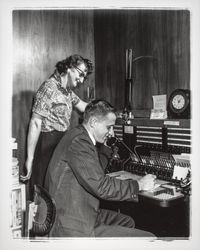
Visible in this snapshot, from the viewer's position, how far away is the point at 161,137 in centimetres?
307

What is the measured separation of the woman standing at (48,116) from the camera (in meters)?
3.18

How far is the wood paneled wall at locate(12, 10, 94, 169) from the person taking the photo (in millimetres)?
2795

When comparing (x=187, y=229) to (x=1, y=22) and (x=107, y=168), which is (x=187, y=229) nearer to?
(x=107, y=168)

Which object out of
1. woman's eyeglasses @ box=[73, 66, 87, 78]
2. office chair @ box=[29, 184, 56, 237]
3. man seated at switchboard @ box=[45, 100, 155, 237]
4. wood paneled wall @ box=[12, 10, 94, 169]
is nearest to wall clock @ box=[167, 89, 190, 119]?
man seated at switchboard @ box=[45, 100, 155, 237]

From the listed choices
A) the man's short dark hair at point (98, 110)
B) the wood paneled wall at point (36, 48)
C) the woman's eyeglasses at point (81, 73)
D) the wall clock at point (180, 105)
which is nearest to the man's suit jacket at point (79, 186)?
the man's short dark hair at point (98, 110)

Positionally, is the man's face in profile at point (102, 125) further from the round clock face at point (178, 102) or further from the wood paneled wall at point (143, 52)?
the wood paneled wall at point (143, 52)

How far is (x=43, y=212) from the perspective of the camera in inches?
85.9

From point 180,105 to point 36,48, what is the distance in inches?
56.5

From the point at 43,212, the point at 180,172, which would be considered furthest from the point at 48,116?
the point at 180,172

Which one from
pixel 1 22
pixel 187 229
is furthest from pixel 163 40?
pixel 187 229

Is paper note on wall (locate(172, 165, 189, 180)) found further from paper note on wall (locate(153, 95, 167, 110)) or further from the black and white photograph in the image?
paper note on wall (locate(153, 95, 167, 110))

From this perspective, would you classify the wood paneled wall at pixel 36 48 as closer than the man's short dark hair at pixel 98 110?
No

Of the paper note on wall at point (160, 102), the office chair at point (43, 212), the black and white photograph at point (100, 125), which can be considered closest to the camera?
the office chair at point (43, 212)

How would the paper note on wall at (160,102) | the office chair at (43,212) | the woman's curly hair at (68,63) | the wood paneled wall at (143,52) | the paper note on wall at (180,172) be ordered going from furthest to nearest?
the woman's curly hair at (68,63) < the paper note on wall at (160,102) < the wood paneled wall at (143,52) < the paper note on wall at (180,172) < the office chair at (43,212)
